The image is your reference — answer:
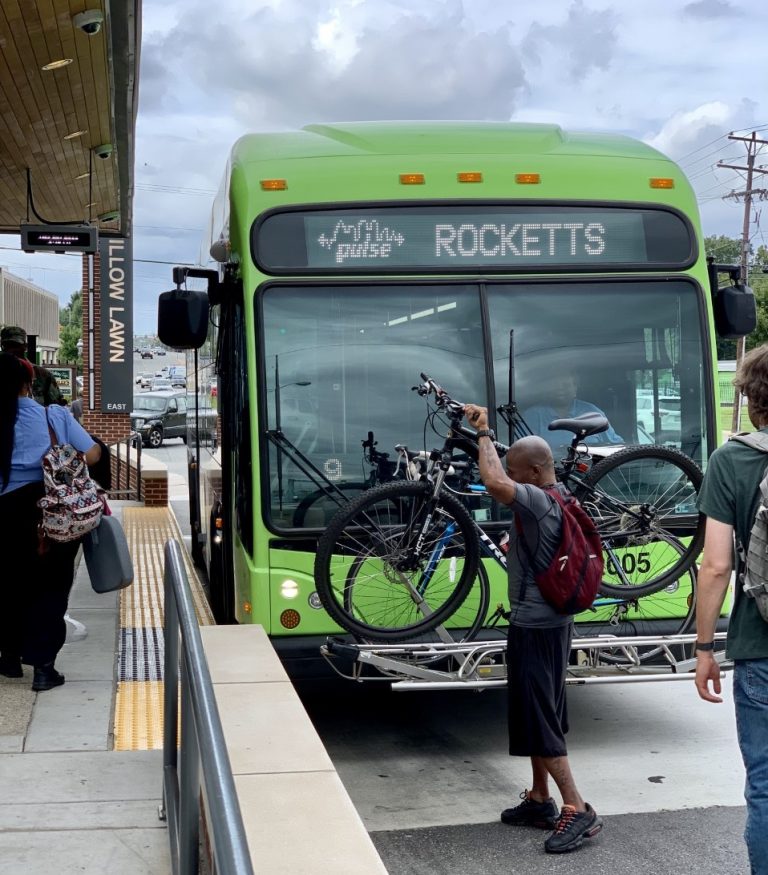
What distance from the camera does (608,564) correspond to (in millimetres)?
6508

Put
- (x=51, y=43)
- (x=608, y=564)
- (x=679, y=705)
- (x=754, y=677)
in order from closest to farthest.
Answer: (x=754, y=677) → (x=608, y=564) → (x=679, y=705) → (x=51, y=43)

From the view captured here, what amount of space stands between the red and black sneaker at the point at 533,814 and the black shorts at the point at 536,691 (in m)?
0.35

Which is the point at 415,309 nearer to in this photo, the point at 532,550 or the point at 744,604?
the point at 532,550

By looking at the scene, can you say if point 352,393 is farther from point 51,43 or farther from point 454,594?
point 51,43

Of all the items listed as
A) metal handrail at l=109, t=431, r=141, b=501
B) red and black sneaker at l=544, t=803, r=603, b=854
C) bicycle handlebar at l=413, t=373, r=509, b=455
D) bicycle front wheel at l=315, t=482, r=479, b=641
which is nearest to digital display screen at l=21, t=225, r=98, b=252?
metal handrail at l=109, t=431, r=141, b=501

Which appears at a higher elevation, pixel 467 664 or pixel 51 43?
pixel 51 43

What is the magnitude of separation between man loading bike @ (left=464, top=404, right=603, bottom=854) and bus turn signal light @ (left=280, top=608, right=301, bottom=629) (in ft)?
4.69

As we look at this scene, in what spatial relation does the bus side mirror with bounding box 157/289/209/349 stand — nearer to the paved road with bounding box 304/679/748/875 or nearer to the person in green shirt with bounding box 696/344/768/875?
the paved road with bounding box 304/679/748/875

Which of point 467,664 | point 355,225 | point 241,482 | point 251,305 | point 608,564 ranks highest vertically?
point 355,225

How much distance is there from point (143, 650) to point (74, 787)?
2.98 m

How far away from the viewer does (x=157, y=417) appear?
45938mm

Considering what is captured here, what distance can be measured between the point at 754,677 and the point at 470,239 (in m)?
3.45

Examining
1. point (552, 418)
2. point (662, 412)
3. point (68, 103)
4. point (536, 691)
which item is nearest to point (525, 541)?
point (536, 691)

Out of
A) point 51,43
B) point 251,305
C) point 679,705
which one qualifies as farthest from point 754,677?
point 51,43
